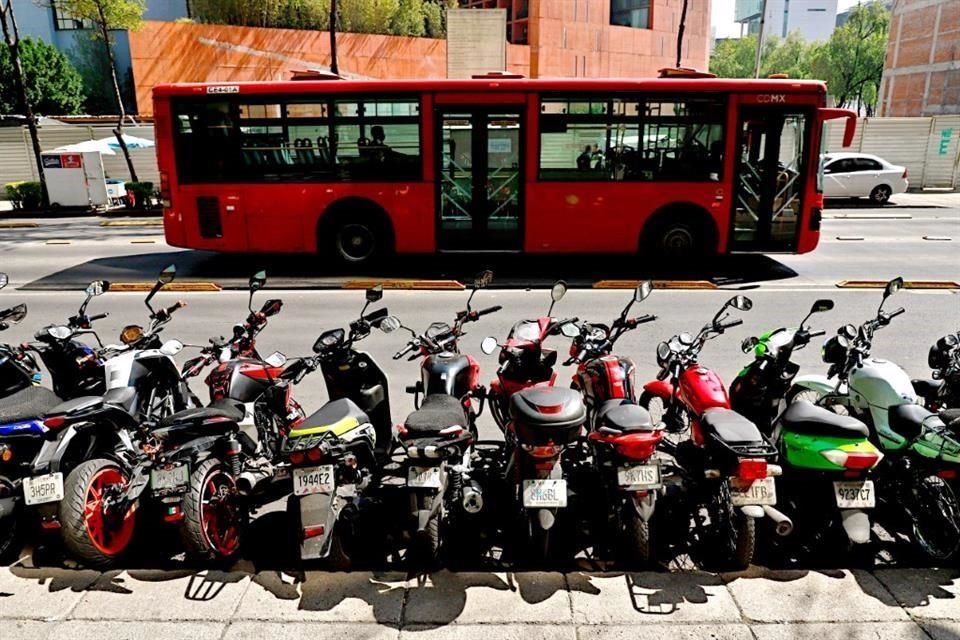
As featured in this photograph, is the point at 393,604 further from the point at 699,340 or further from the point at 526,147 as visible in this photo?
the point at 526,147

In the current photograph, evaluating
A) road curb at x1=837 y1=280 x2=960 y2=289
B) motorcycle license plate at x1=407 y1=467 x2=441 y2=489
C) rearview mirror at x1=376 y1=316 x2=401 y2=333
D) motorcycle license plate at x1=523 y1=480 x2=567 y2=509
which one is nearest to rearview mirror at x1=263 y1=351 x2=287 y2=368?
rearview mirror at x1=376 y1=316 x2=401 y2=333

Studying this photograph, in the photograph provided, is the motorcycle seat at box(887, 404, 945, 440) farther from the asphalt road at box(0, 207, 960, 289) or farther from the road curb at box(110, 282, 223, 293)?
the road curb at box(110, 282, 223, 293)

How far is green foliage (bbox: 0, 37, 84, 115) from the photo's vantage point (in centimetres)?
3734

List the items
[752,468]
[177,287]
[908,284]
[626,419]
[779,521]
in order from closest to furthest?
1. [752,468]
2. [779,521]
3. [626,419]
4. [908,284]
5. [177,287]


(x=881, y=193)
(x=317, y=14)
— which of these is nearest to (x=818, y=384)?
(x=881, y=193)

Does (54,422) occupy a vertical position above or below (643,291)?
below

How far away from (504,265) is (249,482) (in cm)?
873

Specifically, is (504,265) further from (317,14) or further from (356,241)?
(317,14)

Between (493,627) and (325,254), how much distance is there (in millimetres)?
9411

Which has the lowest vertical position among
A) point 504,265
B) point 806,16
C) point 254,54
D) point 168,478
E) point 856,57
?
point 504,265

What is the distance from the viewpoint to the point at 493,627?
3.42 metres

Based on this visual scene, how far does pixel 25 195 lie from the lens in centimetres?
2108

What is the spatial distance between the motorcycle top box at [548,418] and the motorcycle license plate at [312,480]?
103cm

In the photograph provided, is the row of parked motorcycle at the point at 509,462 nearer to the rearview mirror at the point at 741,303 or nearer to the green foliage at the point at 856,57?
the rearview mirror at the point at 741,303
